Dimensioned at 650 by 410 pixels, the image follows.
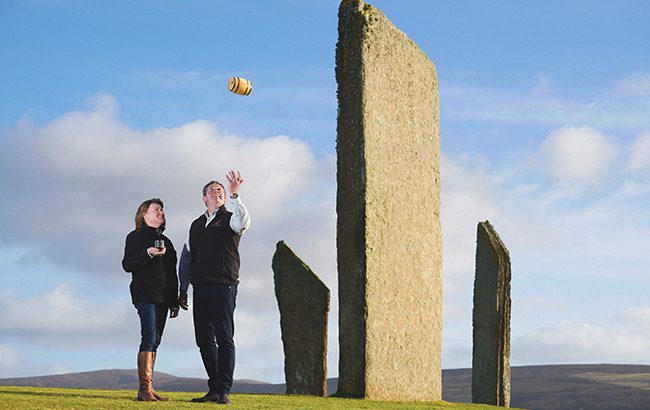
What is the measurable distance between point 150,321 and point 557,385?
21573 mm

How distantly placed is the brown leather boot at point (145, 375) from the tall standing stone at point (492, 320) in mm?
6041

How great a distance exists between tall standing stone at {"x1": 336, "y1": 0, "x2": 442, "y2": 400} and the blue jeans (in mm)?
2536

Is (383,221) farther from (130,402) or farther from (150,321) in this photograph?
(130,402)

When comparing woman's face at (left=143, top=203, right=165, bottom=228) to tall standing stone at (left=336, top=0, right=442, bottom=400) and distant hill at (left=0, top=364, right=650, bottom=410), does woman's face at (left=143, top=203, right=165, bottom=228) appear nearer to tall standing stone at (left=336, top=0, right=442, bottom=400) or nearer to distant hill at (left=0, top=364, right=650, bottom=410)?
tall standing stone at (left=336, top=0, right=442, bottom=400)

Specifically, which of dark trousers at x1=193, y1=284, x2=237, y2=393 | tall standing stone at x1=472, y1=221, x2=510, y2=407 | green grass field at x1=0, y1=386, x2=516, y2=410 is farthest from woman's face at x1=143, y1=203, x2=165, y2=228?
tall standing stone at x1=472, y1=221, x2=510, y2=407

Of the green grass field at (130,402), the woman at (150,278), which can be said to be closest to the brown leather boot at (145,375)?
the woman at (150,278)

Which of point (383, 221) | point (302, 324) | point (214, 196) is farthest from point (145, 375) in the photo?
point (383, 221)

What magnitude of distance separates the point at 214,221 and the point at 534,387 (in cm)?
2087

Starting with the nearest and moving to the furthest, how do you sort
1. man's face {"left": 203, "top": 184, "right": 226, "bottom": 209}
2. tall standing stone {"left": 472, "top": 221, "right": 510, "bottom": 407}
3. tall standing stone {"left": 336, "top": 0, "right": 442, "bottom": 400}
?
man's face {"left": 203, "top": 184, "right": 226, "bottom": 209}
tall standing stone {"left": 336, "top": 0, "right": 442, "bottom": 400}
tall standing stone {"left": 472, "top": 221, "right": 510, "bottom": 407}

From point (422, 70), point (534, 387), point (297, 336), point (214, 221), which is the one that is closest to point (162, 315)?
point (214, 221)

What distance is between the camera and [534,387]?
26.3 meters

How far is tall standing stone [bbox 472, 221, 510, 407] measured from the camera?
40.5 ft

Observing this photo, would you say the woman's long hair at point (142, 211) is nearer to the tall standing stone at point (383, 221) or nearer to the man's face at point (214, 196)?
the man's face at point (214, 196)

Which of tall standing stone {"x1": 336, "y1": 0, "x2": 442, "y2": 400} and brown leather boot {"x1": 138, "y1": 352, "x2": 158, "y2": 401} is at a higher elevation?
tall standing stone {"x1": 336, "y1": 0, "x2": 442, "y2": 400}
